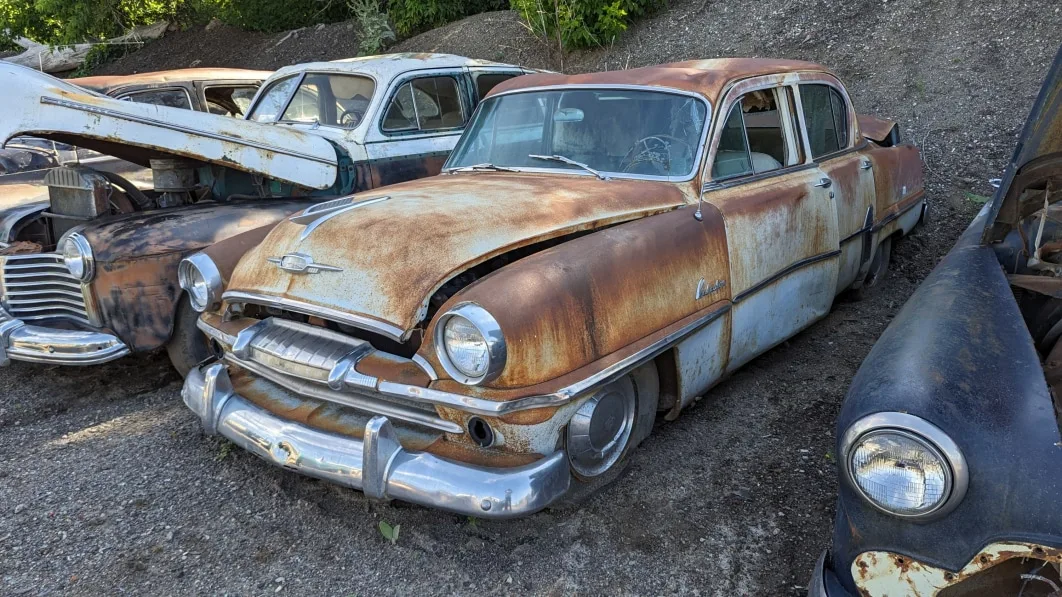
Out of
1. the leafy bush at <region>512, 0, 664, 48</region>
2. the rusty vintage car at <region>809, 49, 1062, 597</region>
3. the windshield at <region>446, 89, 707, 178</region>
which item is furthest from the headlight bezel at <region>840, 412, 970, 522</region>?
the leafy bush at <region>512, 0, 664, 48</region>

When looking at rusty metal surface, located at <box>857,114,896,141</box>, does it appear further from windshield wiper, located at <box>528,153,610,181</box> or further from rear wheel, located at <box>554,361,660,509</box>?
rear wheel, located at <box>554,361,660,509</box>

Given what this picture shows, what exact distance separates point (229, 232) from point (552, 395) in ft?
7.69

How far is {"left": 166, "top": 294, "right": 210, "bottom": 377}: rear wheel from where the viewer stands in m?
3.85

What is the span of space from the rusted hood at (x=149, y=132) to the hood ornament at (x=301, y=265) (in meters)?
1.69

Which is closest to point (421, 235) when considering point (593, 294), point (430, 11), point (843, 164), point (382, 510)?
point (593, 294)

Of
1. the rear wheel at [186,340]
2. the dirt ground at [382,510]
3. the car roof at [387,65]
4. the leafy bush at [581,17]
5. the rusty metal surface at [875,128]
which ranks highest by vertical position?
the leafy bush at [581,17]

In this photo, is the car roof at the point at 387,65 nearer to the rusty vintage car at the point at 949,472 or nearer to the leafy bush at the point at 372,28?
the rusty vintage car at the point at 949,472

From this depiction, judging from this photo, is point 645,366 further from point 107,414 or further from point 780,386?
point 107,414

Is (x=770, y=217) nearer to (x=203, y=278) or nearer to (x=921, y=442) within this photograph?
(x=921, y=442)

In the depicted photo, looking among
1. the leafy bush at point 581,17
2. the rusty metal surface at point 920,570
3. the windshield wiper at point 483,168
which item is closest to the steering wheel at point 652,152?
the windshield wiper at point 483,168

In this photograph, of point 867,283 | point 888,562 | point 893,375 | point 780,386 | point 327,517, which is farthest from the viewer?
point 867,283

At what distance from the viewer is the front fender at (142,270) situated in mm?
3715

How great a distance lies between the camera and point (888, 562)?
1760 mm

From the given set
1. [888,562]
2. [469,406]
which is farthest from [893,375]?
[469,406]
